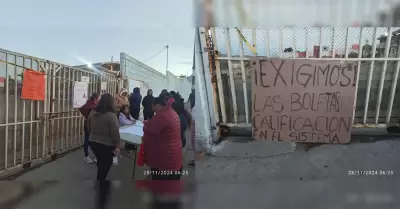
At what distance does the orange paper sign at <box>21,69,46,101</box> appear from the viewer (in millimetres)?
3579

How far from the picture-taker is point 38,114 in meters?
3.90

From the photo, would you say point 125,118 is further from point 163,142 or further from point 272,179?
point 272,179

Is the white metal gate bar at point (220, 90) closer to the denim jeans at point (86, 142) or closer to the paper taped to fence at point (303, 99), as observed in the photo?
the paper taped to fence at point (303, 99)

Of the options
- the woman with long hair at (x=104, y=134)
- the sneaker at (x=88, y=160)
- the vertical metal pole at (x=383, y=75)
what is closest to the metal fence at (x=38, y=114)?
the woman with long hair at (x=104, y=134)

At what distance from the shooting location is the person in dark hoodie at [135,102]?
272cm

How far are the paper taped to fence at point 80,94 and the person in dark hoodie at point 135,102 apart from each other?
2.26ft

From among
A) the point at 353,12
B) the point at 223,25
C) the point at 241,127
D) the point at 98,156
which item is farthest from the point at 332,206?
the point at 98,156

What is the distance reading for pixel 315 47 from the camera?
270cm

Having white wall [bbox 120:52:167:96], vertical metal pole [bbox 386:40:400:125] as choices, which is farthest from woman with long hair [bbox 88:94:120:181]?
vertical metal pole [bbox 386:40:400:125]

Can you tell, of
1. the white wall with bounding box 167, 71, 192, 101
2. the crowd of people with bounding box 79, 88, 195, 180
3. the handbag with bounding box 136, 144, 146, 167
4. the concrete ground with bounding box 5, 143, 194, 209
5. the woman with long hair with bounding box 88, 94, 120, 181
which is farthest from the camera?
the concrete ground with bounding box 5, 143, 194, 209

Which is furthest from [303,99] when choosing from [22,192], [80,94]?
[22,192]

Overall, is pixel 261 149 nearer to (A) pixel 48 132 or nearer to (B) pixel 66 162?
(B) pixel 66 162

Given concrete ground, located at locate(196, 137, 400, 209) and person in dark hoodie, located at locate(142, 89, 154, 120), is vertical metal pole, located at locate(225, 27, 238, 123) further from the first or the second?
person in dark hoodie, located at locate(142, 89, 154, 120)

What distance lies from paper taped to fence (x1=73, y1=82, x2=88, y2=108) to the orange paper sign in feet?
1.79
